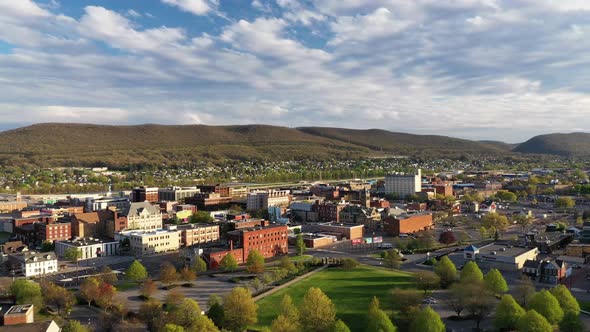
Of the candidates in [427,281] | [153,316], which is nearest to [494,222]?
[427,281]

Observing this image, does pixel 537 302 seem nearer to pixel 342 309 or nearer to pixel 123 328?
pixel 342 309

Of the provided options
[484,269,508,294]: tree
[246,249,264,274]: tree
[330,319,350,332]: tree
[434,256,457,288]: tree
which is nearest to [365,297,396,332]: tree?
[330,319,350,332]: tree

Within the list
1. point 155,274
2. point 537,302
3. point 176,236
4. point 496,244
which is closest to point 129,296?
point 155,274

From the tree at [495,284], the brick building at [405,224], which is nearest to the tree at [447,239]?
the brick building at [405,224]

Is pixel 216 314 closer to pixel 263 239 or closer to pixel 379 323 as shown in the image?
pixel 379 323

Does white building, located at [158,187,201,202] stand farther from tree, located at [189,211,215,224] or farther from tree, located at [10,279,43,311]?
tree, located at [10,279,43,311]
